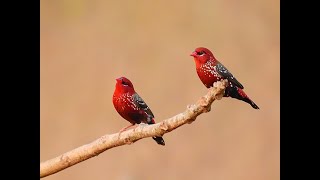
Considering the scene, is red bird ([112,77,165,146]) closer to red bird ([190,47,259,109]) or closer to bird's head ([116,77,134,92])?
bird's head ([116,77,134,92])

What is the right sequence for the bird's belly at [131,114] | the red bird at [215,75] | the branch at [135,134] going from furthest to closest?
the bird's belly at [131,114], the red bird at [215,75], the branch at [135,134]

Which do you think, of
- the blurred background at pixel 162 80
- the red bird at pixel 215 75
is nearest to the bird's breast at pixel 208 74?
the red bird at pixel 215 75

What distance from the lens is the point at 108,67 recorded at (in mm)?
1639

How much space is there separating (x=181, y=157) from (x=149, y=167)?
10cm

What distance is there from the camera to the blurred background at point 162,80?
4.92ft

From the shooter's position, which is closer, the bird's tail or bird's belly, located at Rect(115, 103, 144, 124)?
the bird's tail

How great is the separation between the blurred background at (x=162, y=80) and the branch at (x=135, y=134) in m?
0.16

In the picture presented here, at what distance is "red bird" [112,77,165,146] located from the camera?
142 centimetres

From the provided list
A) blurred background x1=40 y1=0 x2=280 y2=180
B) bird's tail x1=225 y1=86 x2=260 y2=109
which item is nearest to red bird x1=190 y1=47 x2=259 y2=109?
bird's tail x1=225 y1=86 x2=260 y2=109

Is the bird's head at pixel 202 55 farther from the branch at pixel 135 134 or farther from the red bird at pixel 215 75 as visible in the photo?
the branch at pixel 135 134

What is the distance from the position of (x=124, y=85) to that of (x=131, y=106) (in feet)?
0.24

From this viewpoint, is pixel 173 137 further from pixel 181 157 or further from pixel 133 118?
pixel 133 118

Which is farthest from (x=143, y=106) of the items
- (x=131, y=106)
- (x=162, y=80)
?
(x=162, y=80)
